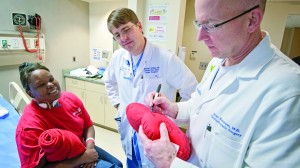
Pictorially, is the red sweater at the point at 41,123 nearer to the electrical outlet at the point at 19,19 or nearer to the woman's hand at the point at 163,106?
the woman's hand at the point at 163,106

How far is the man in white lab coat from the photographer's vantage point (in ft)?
1.59

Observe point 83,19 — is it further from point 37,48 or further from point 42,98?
point 42,98

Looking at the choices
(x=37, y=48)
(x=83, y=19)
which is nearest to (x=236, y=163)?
(x=37, y=48)

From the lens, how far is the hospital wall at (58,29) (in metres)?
2.36

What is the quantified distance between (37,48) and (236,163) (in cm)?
292

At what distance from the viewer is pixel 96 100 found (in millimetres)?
3020

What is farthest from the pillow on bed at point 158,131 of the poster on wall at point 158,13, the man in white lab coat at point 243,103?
the poster on wall at point 158,13

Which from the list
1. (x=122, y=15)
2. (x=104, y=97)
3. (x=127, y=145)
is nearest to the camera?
(x=122, y=15)

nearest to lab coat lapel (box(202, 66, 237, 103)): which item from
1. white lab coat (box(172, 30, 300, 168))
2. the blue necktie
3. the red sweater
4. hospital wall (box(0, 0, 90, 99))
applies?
white lab coat (box(172, 30, 300, 168))

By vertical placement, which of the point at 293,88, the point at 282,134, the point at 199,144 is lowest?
the point at 199,144

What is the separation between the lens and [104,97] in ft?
9.61

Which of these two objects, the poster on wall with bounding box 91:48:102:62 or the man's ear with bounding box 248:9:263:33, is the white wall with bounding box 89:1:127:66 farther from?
the man's ear with bounding box 248:9:263:33

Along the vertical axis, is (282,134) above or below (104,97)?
above

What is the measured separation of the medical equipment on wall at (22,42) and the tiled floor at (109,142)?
151cm
